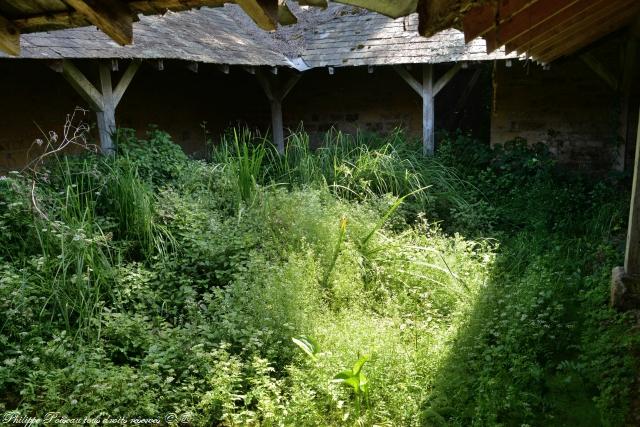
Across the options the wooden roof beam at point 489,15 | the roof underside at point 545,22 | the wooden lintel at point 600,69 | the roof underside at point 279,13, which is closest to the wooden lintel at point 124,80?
the roof underside at point 279,13

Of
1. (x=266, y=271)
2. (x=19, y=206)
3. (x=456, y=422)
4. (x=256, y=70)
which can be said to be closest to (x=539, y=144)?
(x=256, y=70)

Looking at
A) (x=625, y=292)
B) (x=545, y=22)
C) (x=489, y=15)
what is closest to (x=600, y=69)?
(x=545, y=22)

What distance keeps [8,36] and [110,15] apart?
0.61 metres

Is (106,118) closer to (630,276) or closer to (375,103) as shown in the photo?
(375,103)

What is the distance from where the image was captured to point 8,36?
2.23 metres

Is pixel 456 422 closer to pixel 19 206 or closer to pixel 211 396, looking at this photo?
pixel 211 396

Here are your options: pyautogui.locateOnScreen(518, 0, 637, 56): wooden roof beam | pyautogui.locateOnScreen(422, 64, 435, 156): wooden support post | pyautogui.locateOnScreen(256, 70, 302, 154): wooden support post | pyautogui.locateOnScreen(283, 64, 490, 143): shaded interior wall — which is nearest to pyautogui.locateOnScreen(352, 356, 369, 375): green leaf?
pyautogui.locateOnScreen(518, 0, 637, 56): wooden roof beam

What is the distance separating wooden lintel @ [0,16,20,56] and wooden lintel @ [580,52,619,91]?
22.3 ft

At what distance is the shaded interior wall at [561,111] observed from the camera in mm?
7723

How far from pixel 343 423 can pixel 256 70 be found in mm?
6255

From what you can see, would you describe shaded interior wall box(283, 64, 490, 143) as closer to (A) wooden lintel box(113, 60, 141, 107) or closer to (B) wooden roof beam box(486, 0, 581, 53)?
(A) wooden lintel box(113, 60, 141, 107)

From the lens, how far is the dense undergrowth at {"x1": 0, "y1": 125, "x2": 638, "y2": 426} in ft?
10.8

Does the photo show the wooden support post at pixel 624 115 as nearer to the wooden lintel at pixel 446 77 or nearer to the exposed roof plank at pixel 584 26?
the exposed roof plank at pixel 584 26

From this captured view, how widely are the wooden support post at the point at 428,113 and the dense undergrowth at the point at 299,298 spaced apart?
1.57 m
